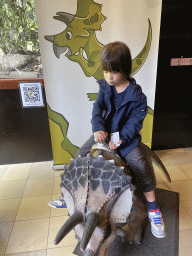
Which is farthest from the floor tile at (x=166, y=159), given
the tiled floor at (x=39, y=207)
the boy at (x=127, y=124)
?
the boy at (x=127, y=124)

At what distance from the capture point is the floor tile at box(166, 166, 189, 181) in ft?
8.10

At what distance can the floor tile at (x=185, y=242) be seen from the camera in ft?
5.08

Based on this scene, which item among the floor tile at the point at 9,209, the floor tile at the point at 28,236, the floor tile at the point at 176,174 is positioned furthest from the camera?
the floor tile at the point at 176,174

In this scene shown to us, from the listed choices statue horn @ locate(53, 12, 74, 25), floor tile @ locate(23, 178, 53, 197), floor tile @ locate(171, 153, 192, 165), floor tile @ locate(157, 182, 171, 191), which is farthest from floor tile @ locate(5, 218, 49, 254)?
statue horn @ locate(53, 12, 74, 25)

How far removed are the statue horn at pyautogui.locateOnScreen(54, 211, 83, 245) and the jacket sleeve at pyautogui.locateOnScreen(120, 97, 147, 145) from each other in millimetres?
551

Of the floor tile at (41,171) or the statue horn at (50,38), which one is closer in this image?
the statue horn at (50,38)

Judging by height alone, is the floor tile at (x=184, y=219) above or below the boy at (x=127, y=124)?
below

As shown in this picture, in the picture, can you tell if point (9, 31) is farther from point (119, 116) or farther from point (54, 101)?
point (119, 116)

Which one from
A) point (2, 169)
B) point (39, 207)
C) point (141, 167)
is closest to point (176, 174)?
→ point (141, 167)

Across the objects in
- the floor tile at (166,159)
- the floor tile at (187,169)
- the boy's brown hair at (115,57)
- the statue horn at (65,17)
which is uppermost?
the statue horn at (65,17)

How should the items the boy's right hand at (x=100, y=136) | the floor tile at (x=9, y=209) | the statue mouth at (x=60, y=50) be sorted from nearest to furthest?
1. the boy's right hand at (x=100, y=136)
2. the floor tile at (x=9, y=209)
3. the statue mouth at (x=60, y=50)

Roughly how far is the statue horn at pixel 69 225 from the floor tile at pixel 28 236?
98 cm

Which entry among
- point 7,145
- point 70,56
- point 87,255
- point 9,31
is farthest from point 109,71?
point 7,145

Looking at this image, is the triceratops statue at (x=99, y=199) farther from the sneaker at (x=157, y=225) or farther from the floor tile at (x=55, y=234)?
the floor tile at (x=55, y=234)
